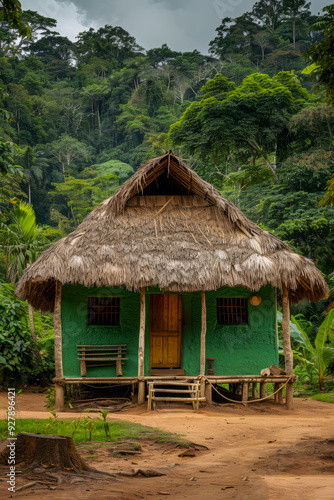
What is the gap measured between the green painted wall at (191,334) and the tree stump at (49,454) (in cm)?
605

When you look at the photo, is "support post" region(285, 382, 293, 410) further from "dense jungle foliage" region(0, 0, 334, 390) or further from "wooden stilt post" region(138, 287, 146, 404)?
"dense jungle foliage" region(0, 0, 334, 390)

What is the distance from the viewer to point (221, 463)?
5.45 metres

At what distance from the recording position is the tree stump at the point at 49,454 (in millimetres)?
4480

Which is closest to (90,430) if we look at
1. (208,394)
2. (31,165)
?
(208,394)

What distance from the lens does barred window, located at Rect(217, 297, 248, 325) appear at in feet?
36.6

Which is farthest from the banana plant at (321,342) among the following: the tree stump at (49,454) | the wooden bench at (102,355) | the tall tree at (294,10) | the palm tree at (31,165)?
the tall tree at (294,10)

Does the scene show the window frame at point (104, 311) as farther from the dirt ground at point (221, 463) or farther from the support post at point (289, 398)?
the support post at point (289, 398)

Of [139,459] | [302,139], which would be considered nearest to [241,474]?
[139,459]

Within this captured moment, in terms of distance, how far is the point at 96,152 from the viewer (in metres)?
50.2

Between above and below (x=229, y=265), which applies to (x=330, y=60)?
above

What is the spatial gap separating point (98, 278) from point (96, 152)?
4203 centimetres

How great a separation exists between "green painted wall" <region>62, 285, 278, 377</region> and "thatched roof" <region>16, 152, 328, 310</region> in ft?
2.34

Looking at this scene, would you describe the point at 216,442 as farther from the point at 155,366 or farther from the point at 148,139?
the point at 148,139

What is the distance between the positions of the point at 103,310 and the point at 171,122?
119ft
